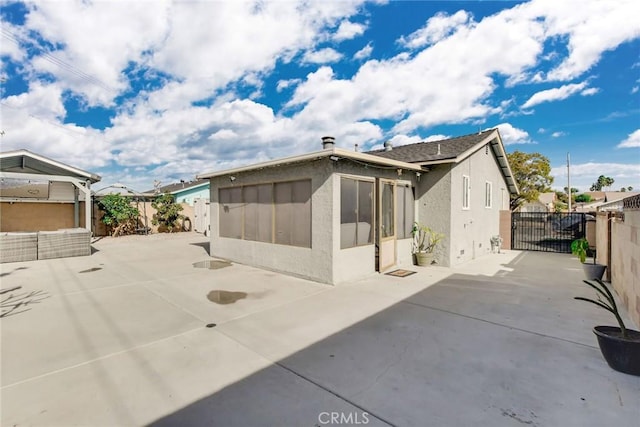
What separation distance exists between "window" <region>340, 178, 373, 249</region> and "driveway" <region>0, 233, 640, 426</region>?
113cm

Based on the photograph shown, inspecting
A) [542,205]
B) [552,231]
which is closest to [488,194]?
[552,231]

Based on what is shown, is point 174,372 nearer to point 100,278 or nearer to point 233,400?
point 233,400

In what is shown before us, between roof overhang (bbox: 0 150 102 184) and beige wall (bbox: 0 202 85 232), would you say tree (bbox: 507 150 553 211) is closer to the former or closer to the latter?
roof overhang (bbox: 0 150 102 184)

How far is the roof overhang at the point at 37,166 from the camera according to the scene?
995 cm

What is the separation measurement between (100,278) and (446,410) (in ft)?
26.2

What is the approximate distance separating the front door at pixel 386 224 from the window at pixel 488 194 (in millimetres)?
5377

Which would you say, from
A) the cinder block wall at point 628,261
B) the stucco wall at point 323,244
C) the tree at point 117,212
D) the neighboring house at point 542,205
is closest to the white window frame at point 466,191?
the stucco wall at point 323,244

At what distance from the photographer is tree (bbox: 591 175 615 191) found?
217 feet

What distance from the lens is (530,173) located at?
2212 centimetres

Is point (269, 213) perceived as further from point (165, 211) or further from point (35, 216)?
point (35, 216)

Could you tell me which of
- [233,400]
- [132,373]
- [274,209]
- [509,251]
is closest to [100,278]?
[274,209]

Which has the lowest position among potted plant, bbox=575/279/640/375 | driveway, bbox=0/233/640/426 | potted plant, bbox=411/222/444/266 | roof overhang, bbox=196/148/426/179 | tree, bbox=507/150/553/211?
driveway, bbox=0/233/640/426

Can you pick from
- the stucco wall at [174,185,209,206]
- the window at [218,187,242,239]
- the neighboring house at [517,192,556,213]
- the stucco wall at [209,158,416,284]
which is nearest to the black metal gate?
the stucco wall at [209,158,416,284]

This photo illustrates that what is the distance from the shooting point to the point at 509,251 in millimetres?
11805
